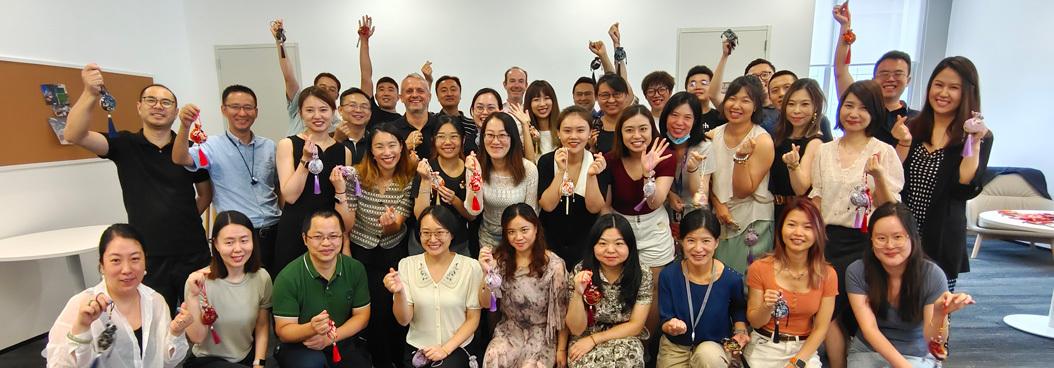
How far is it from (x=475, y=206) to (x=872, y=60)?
6510 mm

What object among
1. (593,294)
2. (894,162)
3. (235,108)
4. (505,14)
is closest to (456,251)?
(593,294)

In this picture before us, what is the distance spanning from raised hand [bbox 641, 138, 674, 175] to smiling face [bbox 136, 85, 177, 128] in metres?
2.48

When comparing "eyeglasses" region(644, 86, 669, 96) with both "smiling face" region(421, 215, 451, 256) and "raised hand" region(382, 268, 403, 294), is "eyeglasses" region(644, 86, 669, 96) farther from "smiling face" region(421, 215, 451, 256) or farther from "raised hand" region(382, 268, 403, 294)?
"raised hand" region(382, 268, 403, 294)

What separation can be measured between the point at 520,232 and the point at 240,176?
1.63 metres

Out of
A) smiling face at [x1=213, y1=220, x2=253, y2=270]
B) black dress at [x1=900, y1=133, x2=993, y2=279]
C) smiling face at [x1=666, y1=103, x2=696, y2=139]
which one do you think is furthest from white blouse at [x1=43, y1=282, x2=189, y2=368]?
black dress at [x1=900, y1=133, x2=993, y2=279]

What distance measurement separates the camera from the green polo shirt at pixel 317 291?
2.28 m

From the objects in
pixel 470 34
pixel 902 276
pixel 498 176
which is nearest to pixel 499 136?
pixel 498 176

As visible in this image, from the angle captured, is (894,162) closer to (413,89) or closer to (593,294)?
(593,294)

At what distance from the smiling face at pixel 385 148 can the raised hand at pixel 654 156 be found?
4.40 feet

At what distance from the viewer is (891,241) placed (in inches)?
82.7

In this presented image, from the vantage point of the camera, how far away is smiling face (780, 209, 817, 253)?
2.20 m

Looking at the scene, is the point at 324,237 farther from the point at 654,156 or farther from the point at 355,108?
the point at 654,156

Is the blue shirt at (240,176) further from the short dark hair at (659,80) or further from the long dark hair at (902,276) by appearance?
the long dark hair at (902,276)

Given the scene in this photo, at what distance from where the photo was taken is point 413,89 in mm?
3287
